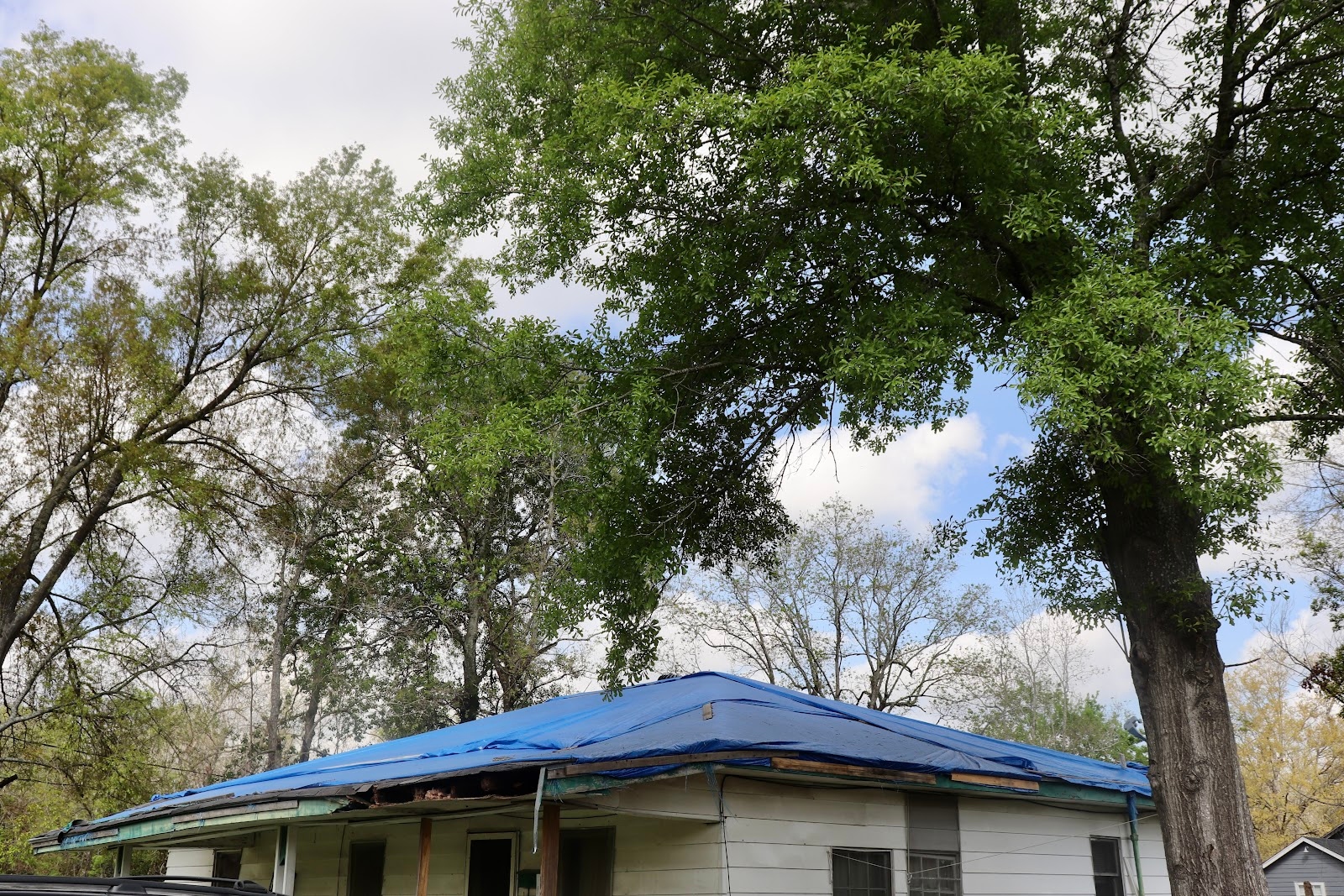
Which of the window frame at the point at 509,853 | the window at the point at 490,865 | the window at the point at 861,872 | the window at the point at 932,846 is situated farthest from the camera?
the window at the point at 490,865

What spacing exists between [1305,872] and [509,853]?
3146 centimetres

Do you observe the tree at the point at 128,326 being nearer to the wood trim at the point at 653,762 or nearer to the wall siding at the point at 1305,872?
the wood trim at the point at 653,762

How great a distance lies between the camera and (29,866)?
84.9 ft

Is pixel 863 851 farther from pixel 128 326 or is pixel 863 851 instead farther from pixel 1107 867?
pixel 128 326

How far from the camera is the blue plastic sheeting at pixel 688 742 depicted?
8.82 m

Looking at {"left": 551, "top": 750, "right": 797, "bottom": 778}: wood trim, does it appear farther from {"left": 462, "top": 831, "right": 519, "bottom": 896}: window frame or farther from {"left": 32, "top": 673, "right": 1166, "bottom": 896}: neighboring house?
{"left": 462, "top": 831, "right": 519, "bottom": 896}: window frame

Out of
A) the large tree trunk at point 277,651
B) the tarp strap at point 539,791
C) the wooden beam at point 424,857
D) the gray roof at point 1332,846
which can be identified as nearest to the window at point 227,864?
the wooden beam at point 424,857

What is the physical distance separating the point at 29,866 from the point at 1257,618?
28.6 meters

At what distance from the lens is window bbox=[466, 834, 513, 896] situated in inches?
442

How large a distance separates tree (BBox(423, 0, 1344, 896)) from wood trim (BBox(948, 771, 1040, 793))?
5.67ft

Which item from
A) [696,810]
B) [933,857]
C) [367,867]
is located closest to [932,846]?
[933,857]

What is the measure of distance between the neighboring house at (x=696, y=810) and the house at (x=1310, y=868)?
2332 centimetres

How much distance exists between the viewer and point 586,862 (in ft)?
33.3

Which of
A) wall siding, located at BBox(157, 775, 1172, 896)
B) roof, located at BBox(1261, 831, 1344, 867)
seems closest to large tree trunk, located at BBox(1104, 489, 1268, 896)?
wall siding, located at BBox(157, 775, 1172, 896)
